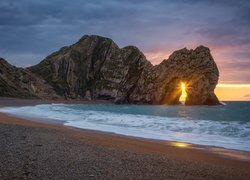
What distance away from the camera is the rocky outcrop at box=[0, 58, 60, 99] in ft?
337

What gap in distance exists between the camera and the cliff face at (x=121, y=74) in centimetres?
9944

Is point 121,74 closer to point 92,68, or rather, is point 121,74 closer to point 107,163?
point 92,68

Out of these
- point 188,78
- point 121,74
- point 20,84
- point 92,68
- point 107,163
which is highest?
point 92,68

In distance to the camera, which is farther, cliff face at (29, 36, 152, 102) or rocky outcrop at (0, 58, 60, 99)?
cliff face at (29, 36, 152, 102)

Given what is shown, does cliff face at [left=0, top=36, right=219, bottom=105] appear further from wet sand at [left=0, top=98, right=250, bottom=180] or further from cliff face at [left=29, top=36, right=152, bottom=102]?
wet sand at [left=0, top=98, right=250, bottom=180]

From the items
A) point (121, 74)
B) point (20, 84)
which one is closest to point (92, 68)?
point (121, 74)

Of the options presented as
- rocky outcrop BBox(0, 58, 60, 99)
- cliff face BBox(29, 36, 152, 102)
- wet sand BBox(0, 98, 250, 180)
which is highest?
cliff face BBox(29, 36, 152, 102)

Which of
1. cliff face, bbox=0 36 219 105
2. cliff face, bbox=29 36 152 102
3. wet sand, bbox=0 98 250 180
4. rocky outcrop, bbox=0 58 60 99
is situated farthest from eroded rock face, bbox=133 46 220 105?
wet sand, bbox=0 98 250 180

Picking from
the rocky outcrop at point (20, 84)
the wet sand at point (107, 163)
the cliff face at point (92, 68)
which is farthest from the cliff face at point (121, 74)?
the wet sand at point (107, 163)

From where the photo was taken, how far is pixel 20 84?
115750mm

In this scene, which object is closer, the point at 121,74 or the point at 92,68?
the point at 121,74

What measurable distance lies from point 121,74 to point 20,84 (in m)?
42.3

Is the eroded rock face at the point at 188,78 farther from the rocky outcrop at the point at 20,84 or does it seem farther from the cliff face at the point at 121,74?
the rocky outcrop at the point at 20,84

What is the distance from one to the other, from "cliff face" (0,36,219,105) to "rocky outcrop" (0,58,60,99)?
35.5 inches
